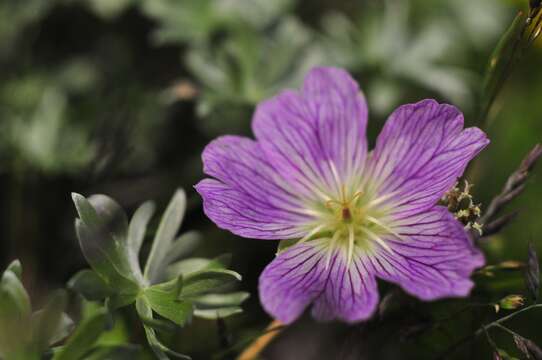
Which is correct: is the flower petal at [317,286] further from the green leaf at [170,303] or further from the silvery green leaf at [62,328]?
the silvery green leaf at [62,328]

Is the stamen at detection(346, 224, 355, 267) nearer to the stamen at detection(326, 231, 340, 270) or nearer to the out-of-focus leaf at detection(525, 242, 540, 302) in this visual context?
the stamen at detection(326, 231, 340, 270)

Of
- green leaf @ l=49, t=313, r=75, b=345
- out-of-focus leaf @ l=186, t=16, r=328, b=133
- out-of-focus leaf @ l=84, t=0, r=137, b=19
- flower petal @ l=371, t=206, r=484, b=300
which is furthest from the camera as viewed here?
out-of-focus leaf @ l=84, t=0, r=137, b=19

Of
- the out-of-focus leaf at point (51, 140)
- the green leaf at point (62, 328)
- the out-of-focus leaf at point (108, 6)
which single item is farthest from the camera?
the out-of-focus leaf at point (108, 6)

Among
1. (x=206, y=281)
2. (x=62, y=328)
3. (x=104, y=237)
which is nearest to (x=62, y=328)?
(x=62, y=328)

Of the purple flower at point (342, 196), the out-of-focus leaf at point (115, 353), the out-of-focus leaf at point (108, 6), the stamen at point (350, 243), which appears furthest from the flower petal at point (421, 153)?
the out-of-focus leaf at point (108, 6)

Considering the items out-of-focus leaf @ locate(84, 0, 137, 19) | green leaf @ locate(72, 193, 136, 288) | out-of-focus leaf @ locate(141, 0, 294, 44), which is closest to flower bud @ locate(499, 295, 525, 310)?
green leaf @ locate(72, 193, 136, 288)

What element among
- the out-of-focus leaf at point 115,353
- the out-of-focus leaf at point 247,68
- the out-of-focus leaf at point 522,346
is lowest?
the out-of-focus leaf at point 522,346

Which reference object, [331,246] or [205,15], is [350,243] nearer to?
[331,246]
